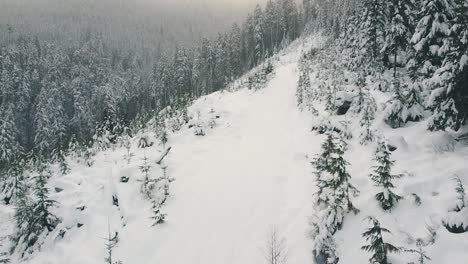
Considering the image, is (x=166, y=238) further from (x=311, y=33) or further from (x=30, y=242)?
(x=311, y=33)

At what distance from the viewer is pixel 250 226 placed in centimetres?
1049

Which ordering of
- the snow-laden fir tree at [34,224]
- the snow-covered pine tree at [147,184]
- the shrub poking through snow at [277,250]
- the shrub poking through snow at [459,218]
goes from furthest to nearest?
the snow-covered pine tree at [147,184] → the snow-laden fir tree at [34,224] → the shrub poking through snow at [277,250] → the shrub poking through snow at [459,218]

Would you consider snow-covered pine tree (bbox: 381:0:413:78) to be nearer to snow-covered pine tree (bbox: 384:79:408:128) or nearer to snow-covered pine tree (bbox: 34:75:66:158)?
snow-covered pine tree (bbox: 384:79:408:128)

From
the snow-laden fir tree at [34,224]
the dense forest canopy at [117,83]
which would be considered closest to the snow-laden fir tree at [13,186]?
the snow-laden fir tree at [34,224]

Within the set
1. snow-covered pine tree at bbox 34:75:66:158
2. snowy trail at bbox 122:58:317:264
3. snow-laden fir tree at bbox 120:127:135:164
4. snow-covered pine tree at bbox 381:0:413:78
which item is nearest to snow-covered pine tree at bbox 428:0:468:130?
snowy trail at bbox 122:58:317:264

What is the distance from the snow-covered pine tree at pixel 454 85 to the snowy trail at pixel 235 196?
16.9ft

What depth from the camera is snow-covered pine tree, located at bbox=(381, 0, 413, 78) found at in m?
22.8

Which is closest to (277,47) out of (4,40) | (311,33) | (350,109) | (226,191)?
(311,33)

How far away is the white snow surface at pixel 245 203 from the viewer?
8.35 metres

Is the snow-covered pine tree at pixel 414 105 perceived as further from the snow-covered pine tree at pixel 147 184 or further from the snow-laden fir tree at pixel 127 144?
the snow-laden fir tree at pixel 127 144

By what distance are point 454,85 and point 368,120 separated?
4.49 metres

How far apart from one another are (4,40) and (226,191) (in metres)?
202

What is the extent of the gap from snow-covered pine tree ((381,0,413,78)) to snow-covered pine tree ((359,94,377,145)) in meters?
7.50

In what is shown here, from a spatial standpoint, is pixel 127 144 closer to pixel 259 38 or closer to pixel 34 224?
pixel 34 224
